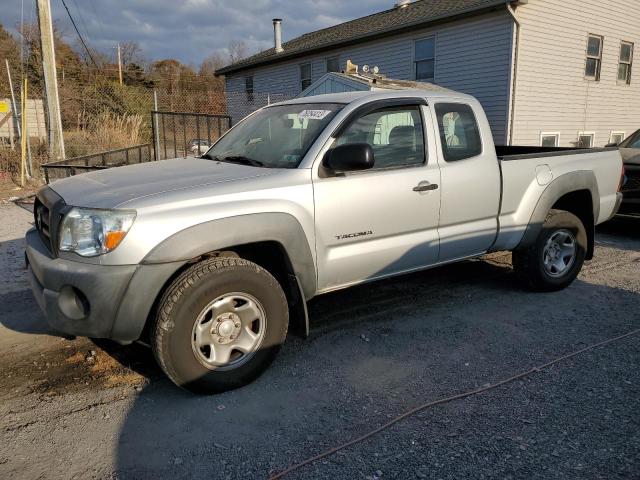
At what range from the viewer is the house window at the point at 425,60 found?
50.8 feet

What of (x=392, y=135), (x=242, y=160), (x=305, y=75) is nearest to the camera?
(x=242, y=160)

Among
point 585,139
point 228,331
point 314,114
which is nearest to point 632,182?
point 314,114

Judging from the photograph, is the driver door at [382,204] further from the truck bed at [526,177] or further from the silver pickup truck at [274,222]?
the truck bed at [526,177]

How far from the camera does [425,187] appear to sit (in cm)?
391

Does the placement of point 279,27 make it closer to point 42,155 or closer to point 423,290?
point 42,155

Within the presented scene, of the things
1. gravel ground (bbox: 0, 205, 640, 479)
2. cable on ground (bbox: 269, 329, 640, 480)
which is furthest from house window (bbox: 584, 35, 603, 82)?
cable on ground (bbox: 269, 329, 640, 480)

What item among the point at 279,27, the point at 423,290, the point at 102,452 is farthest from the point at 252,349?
the point at 279,27

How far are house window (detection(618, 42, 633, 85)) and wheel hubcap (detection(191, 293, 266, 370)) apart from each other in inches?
705

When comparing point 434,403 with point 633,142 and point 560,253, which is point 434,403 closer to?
point 560,253

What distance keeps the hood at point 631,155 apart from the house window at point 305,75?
1452cm

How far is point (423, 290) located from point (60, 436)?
343cm

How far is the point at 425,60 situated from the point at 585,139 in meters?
5.72

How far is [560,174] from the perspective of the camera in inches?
189

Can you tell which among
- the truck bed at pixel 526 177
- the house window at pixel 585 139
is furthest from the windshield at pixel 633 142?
the house window at pixel 585 139
